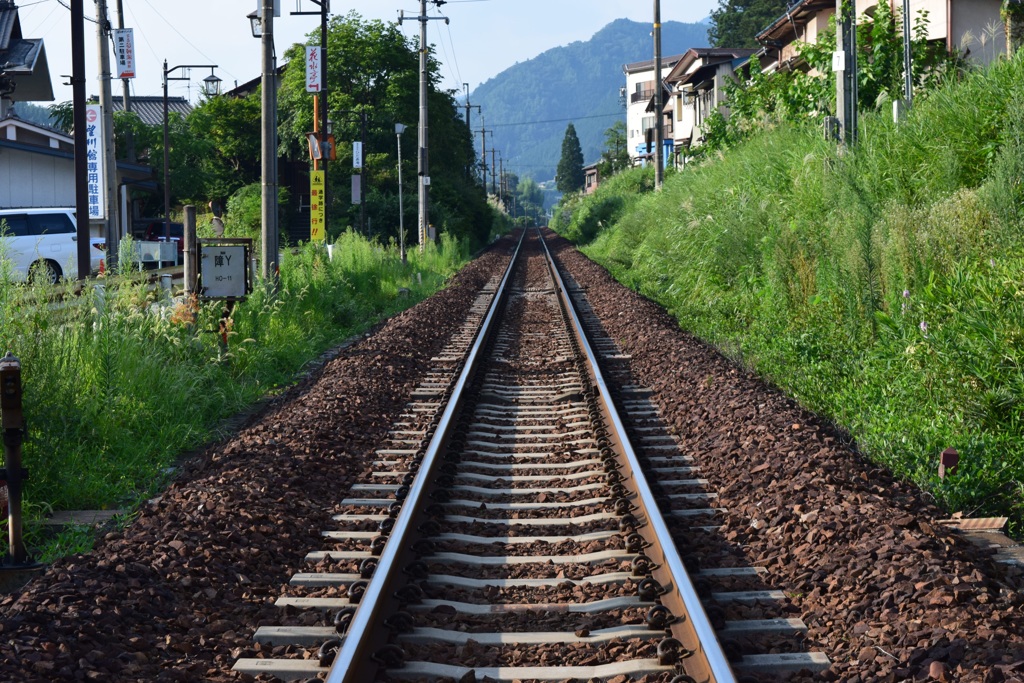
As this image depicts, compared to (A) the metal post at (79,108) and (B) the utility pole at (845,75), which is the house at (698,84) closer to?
(A) the metal post at (79,108)

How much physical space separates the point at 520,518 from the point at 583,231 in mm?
47704

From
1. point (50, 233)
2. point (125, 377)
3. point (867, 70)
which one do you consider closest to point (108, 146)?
point (50, 233)

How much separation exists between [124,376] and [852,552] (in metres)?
5.94

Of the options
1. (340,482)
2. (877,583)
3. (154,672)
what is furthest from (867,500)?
(154,672)

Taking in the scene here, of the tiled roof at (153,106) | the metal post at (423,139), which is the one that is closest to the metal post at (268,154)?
the metal post at (423,139)

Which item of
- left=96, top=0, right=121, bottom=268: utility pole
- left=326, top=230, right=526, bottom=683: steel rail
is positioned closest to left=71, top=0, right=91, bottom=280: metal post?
left=96, top=0, right=121, bottom=268: utility pole

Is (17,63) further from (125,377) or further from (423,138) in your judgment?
(125,377)

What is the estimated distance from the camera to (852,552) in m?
5.20

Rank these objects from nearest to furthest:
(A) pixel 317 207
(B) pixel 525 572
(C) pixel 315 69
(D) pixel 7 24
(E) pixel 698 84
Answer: (B) pixel 525 572 → (A) pixel 317 207 → (C) pixel 315 69 → (D) pixel 7 24 → (E) pixel 698 84

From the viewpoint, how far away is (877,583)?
4.75 m

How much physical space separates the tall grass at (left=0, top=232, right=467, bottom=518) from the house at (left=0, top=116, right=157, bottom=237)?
24138 mm

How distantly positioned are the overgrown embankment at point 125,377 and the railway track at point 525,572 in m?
1.78

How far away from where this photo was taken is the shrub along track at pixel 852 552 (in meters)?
4.00

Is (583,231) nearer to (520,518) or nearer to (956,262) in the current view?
(956,262)
